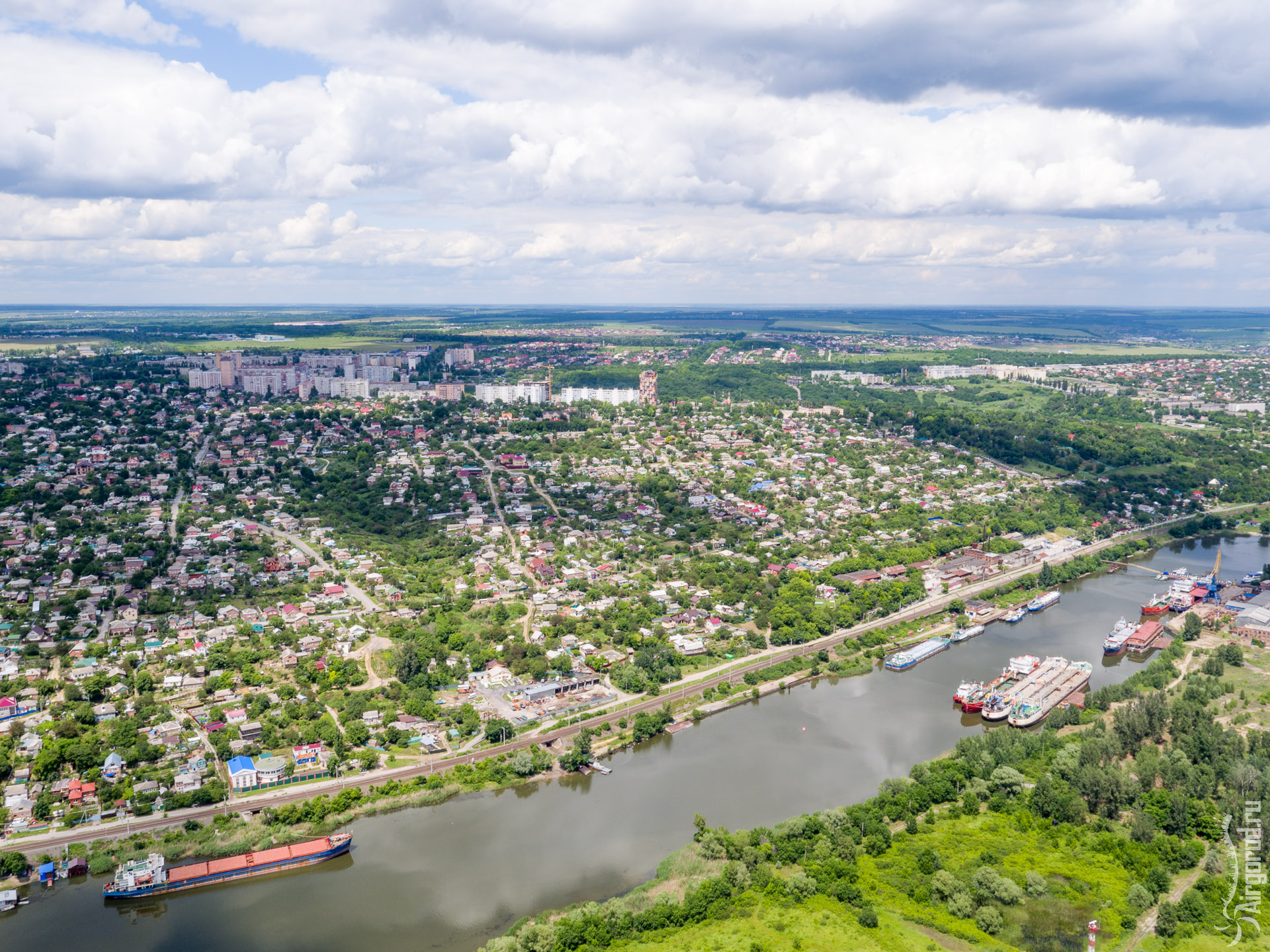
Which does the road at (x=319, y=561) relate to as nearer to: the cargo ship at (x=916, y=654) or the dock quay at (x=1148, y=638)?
the cargo ship at (x=916, y=654)

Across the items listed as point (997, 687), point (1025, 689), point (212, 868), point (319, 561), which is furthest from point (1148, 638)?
point (319, 561)

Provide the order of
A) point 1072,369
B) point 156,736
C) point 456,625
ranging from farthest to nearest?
1. point 1072,369
2. point 456,625
3. point 156,736

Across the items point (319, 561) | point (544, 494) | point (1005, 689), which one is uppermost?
point (544, 494)

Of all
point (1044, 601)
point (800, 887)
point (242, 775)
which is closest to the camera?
point (800, 887)

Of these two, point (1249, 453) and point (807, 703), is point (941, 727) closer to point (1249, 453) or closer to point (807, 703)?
point (807, 703)

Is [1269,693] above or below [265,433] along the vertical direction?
below

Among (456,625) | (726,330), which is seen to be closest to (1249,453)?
(456,625)

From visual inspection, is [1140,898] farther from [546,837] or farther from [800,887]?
[546,837]
